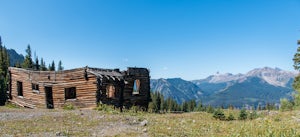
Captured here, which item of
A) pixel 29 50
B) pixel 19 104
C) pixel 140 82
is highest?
pixel 29 50

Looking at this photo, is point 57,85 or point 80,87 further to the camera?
point 57,85

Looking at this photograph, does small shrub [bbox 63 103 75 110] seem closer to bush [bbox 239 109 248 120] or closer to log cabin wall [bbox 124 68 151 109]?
log cabin wall [bbox 124 68 151 109]

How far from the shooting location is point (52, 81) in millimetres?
33000

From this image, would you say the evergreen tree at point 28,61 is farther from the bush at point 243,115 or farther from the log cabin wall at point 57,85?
the bush at point 243,115

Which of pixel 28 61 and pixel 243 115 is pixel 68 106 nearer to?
pixel 243 115

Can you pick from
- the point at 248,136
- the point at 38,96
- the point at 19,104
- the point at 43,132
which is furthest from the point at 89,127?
the point at 19,104

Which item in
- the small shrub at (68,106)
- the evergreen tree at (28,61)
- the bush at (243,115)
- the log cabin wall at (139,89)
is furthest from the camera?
the evergreen tree at (28,61)

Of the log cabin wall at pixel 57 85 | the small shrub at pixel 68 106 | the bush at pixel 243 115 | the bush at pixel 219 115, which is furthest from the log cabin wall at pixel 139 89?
the bush at pixel 243 115

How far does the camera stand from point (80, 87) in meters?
31.1

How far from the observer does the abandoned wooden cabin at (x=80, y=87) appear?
1195 inches

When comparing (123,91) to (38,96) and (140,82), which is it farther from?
(38,96)

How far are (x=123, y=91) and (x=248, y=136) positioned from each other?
25.6m

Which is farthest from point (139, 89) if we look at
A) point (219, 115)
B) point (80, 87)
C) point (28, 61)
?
point (28, 61)

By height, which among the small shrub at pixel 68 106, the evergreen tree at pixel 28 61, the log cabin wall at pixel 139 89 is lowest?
the small shrub at pixel 68 106
